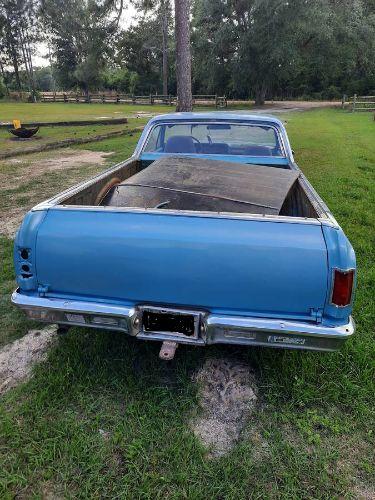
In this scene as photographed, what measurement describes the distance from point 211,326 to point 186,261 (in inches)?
15.6

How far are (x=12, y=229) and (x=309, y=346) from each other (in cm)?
438

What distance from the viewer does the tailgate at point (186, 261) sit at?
2.05 m

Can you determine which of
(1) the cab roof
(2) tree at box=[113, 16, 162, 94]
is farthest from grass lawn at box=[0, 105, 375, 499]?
(2) tree at box=[113, 16, 162, 94]

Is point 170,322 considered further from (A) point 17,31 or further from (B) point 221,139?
(A) point 17,31

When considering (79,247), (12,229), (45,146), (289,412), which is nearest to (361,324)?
(289,412)

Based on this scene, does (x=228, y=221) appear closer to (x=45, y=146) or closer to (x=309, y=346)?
(x=309, y=346)

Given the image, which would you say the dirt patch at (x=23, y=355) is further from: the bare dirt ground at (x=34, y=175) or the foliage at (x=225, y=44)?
the foliage at (x=225, y=44)

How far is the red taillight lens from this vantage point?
2020 millimetres

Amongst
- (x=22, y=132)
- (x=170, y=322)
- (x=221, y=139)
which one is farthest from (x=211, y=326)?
(x=22, y=132)

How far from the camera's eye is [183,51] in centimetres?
1185

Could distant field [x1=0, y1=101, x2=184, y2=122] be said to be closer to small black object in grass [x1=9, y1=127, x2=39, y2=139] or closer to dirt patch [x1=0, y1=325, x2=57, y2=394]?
small black object in grass [x1=9, y1=127, x2=39, y2=139]

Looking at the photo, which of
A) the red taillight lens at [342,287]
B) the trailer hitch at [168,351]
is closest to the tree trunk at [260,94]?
the red taillight lens at [342,287]

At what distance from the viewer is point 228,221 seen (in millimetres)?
2166

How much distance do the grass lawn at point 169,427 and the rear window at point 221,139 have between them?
2.27 meters
